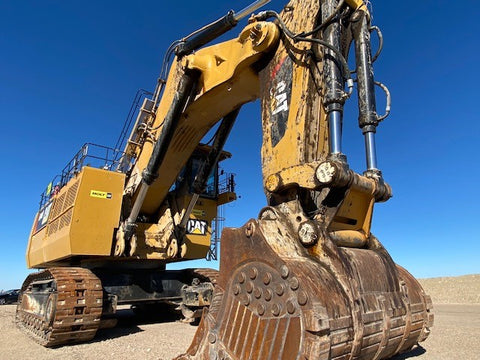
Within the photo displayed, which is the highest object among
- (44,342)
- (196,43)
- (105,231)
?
(196,43)

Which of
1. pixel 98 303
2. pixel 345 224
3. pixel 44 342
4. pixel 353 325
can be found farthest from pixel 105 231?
pixel 353 325

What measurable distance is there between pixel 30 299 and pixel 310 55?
781 centimetres

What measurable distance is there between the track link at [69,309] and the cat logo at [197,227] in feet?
7.74

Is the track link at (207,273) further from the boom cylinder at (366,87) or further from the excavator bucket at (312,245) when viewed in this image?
the boom cylinder at (366,87)

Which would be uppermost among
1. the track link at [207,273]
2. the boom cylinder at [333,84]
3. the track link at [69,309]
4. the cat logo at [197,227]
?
the boom cylinder at [333,84]

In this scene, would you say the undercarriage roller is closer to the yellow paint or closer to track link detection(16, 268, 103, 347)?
track link detection(16, 268, 103, 347)

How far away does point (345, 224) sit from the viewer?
2.96m

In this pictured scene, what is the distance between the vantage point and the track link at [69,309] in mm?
5844

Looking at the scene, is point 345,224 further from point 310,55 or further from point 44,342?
point 44,342

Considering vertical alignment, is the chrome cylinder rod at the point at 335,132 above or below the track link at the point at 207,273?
above

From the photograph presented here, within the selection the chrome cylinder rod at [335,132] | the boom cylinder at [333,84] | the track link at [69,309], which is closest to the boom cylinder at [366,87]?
the boom cylinder at [333,84]

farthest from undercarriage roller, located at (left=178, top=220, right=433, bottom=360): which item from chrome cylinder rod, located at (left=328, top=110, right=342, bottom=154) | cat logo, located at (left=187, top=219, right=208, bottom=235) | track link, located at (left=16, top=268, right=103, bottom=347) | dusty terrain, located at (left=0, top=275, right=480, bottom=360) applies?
cat logo, located at (left=187, top=219, right=208, bottom=235)

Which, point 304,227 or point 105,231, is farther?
point 105,231

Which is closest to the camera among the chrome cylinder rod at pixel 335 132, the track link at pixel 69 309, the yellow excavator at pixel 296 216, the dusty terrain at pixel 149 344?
the yellow excavator at pixel 296 216
